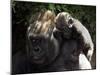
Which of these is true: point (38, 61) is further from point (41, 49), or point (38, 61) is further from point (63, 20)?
point (63, 20)

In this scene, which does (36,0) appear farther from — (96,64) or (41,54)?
(96,64)

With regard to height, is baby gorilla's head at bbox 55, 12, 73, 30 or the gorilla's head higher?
baby gorilla's head at bbox 55, 12, 73, 30

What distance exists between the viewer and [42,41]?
7.45 ft

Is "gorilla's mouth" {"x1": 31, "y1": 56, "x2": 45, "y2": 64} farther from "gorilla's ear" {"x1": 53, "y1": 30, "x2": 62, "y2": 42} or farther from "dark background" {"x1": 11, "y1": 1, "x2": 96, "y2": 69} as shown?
"gorilla's ear" {"x1": 53, "y1": 30, "x2": 62, "y2": 42}

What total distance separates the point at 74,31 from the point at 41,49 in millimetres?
461

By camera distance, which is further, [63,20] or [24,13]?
[63,20]

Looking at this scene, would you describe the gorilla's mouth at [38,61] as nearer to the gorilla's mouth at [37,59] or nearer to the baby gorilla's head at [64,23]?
the gorilla's mouth at [37,59]

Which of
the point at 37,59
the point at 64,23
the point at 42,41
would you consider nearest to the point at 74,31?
the point at 64,23

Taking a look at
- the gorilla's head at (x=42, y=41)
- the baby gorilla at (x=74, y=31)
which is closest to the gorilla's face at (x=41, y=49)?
the gorilla's head at (x=42, y=41)

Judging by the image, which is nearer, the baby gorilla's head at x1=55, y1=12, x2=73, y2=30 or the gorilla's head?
the gorilla's head

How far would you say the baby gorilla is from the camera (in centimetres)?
236

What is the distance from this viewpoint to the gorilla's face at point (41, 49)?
2.23 meters

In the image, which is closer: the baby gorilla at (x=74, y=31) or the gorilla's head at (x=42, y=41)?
the gorilla's head at (x=42, y=41)

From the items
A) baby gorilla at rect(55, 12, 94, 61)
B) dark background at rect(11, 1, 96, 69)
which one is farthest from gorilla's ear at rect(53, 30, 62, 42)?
dark background at rect(11, 1, 96, 69)
